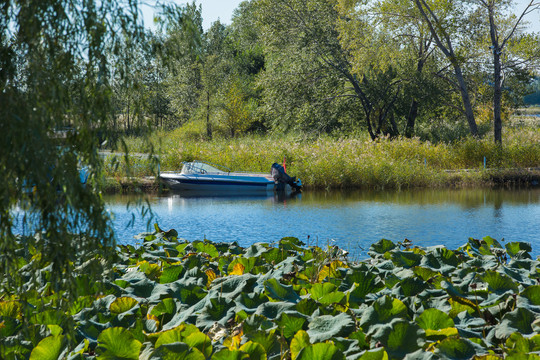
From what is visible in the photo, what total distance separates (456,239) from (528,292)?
771cm

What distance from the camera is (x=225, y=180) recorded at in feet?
69.2

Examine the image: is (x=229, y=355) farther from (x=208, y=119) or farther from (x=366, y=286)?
(x=208, y=119)

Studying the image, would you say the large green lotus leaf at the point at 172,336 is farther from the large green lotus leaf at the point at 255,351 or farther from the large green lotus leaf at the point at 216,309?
the large green lotus leaf at the point at 216,309

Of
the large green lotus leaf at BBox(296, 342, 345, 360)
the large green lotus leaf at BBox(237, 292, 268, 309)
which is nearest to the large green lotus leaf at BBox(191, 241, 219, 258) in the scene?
the large green lotus leaf at BBox(237, 292, 268, 309)

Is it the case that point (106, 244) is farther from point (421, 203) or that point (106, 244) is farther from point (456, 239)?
point (421, 203)

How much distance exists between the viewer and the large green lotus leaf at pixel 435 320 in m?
3.08

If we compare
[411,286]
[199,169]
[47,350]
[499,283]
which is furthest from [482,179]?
[47,350]

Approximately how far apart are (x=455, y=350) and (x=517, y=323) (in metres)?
0.65

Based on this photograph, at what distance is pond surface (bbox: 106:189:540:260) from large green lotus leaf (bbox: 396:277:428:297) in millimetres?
4799

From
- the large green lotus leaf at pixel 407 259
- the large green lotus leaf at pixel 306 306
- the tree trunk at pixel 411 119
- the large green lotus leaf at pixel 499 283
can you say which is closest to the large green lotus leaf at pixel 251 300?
the large green lotus leaf at pixel 306 306

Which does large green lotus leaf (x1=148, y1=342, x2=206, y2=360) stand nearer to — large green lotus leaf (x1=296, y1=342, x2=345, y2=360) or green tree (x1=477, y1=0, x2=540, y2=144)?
large green lotus leaf (x1=296, y1=342, x2=345, y2=360)

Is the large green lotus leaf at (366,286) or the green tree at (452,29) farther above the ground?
the green tree at (452,29)

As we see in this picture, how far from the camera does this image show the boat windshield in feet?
71.1

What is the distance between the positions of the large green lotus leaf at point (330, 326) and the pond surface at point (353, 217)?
18.7 ft
